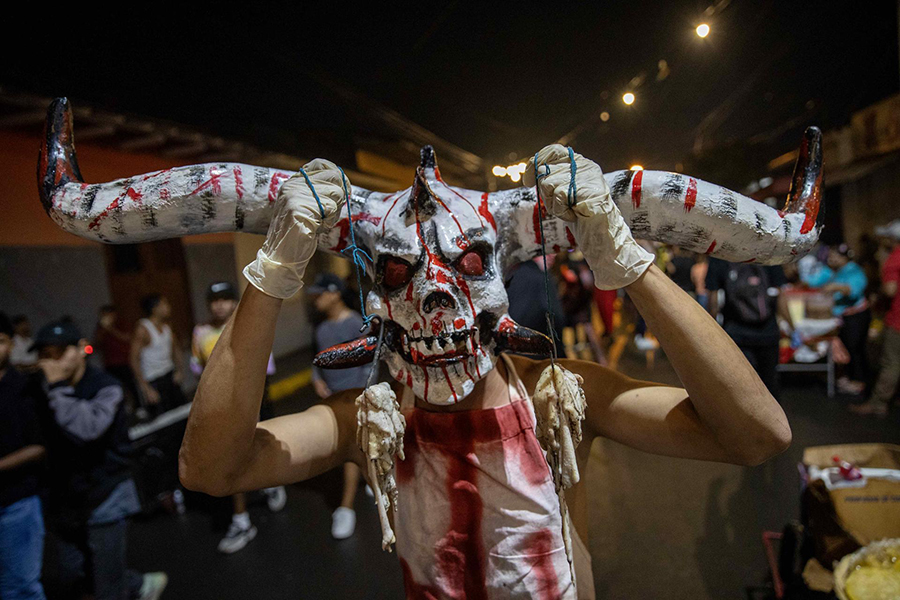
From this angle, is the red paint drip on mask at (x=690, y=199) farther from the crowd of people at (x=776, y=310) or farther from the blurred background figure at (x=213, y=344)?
the blurred background figure at (x=213, y=344)

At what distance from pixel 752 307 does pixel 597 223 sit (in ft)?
8.42

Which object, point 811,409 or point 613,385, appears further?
point 811,409

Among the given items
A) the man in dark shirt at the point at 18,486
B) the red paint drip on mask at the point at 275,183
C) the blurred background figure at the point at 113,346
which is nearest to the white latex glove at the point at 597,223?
the red paint drip on mask at the point at 275,183

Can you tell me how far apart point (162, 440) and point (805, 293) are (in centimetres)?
751

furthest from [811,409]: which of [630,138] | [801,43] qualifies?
[630,138]

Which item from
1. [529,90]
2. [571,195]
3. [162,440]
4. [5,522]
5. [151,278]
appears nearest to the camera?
[571,195]

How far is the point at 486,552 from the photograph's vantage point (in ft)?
3.92

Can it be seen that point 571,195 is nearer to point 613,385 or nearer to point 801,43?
point 613,385

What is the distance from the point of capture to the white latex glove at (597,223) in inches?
38.1

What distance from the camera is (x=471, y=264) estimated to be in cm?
112

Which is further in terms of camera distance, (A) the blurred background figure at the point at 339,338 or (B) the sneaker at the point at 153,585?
(A) the blurred background figure at the point at 339,338

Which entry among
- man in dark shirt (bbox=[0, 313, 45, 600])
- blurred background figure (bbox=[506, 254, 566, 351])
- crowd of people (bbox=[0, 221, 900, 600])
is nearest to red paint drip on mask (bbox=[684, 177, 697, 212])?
crowd of people (bbox=[0, 221, 900, 600])

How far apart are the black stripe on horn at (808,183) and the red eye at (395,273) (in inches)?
35.9

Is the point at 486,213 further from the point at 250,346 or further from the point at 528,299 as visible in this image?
the point at 528,299
